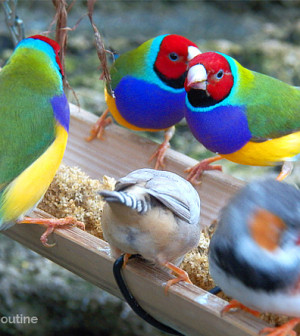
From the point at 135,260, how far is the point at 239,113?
25.3 inches

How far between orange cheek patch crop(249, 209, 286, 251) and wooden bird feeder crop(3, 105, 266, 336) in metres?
0.22

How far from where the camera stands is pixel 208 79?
191 centimetres

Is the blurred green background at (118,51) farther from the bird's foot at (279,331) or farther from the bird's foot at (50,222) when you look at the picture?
the bird's foot at (279,331)

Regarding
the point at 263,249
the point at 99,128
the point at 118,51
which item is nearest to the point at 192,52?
the point at 99,128

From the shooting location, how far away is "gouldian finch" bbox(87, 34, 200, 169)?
7.04 feet

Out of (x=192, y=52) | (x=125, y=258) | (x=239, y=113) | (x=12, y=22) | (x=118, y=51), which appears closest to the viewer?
(x=125, y=258)

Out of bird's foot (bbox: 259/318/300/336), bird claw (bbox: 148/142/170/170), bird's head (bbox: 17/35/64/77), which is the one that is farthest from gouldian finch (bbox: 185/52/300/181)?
bird's foot (bbox: 259/318/300/336)

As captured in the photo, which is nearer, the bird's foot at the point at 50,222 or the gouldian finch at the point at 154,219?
the gouldian finch at the point at 154,219

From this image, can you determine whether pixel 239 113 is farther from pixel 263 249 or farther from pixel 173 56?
Answer: pixel 263 249

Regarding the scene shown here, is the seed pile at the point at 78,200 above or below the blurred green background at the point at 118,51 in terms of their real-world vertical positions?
above

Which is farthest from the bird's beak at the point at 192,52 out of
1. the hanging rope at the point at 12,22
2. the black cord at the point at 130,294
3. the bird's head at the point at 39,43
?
the black cord at the point at 130,294

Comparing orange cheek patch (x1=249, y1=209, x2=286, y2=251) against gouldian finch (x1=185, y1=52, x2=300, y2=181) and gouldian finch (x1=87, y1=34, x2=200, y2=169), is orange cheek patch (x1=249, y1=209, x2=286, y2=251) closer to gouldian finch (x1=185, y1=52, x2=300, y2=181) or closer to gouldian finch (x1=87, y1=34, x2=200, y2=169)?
gouldian finch (x1=185, y1=52, x2=300, y2=181)

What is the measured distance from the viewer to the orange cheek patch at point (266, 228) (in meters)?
1.27

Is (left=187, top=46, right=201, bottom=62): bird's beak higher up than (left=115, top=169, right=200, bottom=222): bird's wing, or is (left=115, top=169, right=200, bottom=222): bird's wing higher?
(left=187, top=46, right=201, bottom=62): bird's beak
